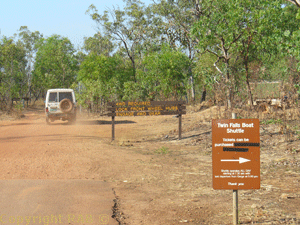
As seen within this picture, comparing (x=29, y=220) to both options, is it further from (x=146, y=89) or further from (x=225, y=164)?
(x=146, y=89)

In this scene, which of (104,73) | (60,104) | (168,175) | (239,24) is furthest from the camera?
(104,73)

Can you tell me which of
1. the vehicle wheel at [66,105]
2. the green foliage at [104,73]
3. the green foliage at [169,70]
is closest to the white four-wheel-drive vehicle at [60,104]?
the vehicle wheel at [66,105]

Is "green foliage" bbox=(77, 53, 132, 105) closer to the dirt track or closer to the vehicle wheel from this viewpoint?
the vehicle wheel

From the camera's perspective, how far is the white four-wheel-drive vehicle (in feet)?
71.1

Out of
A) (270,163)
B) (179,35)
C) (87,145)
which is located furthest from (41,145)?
(179,35)

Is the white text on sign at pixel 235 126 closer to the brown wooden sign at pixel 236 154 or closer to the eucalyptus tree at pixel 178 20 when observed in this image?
the brown wooden sign at pixel 236 154

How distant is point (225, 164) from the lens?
4.84m

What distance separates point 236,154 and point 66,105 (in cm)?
1807

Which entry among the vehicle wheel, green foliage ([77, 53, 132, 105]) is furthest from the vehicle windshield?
green foliage ([77, 53, 132, 105])

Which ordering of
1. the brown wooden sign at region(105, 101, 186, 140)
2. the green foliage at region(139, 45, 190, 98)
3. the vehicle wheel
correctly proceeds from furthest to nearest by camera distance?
the green foliage at region(139, 45, 190, 98)
the vehicle wheel
the brown wooden sign at region(105, 101, 186, 140)

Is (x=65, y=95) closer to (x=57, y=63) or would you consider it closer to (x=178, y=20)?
(x=178, y=20)

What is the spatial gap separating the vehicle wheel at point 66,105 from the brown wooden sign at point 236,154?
1774 centimetres

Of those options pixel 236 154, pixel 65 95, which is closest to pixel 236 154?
pixel 236 154

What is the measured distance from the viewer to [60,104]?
2158 centimetres
